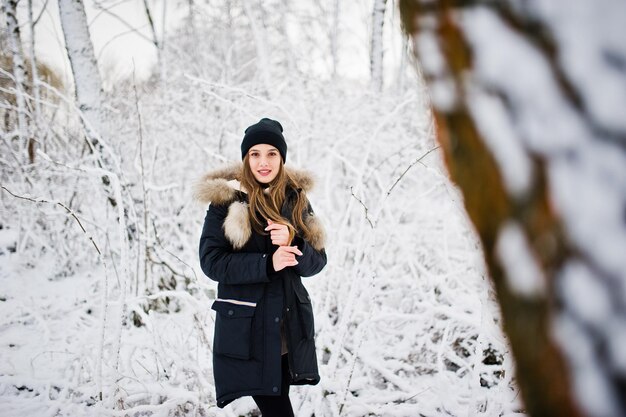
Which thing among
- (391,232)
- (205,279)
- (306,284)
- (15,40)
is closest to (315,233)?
(391,232)

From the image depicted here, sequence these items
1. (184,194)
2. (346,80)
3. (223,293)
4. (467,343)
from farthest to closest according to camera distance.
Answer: (346,80), (184,194), (467,343), (223,293)

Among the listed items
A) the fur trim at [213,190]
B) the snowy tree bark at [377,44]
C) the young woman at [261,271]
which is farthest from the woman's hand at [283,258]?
the snowy tree bark at [377,44]

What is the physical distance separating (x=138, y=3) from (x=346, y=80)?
3977 millimetres

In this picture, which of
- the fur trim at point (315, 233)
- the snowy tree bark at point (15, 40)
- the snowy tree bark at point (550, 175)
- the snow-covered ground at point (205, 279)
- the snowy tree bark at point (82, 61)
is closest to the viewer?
the snowy tree bark at point (550, 175)

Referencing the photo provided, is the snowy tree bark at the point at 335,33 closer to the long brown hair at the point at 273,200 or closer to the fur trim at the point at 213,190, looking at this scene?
the long brown hair at the point at 273,200

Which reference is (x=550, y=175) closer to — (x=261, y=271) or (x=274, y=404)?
(x=261, y=271)

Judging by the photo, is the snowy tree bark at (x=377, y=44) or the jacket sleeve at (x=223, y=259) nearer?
the jacket sleeve at (x=223, y=259)

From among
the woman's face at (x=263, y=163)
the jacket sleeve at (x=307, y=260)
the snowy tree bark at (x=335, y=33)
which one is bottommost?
the jacket sleeve at (x=307, y=260)

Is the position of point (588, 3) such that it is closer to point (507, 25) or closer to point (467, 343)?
point (507, 25)

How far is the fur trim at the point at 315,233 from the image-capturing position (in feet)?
5.83

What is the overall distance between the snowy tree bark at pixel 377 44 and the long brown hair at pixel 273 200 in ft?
17.7

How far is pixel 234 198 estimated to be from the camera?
1.72 metres

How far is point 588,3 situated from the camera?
0.31 m

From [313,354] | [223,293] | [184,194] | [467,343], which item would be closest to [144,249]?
[184,194]
